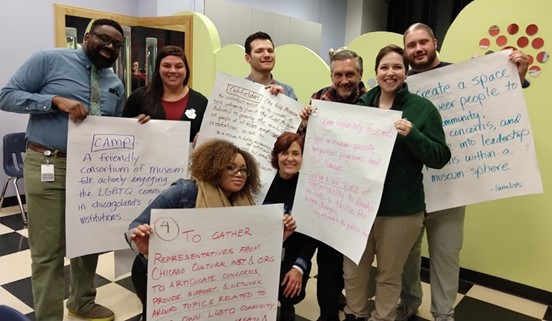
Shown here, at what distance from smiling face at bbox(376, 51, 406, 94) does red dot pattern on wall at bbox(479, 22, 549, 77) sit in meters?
1.19

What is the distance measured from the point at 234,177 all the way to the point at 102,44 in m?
0.91

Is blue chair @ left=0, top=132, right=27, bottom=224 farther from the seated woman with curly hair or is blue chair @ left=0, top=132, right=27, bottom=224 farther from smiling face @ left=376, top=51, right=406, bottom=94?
smiling face @ left=376, top=51, right=406, bottom=94

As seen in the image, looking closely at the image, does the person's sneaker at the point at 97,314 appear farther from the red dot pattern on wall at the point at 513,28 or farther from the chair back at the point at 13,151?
the red dot pattern on wall at the point at 513,28

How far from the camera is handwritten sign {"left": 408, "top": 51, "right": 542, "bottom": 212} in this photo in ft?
5.86

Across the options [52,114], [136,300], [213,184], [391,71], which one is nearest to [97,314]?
[136,300]

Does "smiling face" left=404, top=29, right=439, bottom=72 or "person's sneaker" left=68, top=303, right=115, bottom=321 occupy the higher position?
"smiling face" left=404, top=29, right=439, bottom=72

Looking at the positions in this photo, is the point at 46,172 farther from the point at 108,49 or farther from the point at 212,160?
the point at 212,160

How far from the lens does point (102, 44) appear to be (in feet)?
5.91

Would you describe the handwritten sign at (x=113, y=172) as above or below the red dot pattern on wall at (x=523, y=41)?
below

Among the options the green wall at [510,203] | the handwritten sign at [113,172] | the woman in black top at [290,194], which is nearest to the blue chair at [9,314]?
the handwritten sign at [113,172]

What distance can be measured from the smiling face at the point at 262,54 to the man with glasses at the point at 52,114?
2.26 feet

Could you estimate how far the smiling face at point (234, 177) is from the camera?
1493 millimetres

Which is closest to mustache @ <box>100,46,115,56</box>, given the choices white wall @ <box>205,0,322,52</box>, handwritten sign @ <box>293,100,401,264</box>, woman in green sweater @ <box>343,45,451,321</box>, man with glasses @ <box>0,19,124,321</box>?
man with glasses @ <box>0,19,124,321</box>

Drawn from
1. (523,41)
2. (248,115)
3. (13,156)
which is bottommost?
(13,156)
